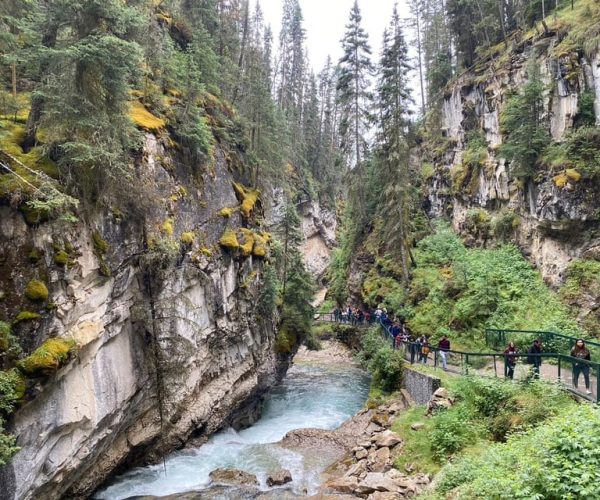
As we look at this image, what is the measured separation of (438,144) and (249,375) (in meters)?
26.3

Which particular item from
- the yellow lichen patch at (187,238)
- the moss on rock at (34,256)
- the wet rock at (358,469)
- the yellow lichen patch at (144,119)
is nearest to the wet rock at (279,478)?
the wet rock at (358,469)

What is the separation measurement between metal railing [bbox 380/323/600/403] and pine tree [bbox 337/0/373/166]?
17.6 m

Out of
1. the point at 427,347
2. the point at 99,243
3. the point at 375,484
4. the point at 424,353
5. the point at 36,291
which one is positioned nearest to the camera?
the point at 36,291

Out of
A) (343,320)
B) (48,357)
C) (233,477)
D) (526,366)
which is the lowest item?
(233,477)

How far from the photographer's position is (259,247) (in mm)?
22875

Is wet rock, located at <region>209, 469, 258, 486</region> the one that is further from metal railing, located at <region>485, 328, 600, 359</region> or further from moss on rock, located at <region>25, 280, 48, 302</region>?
metal railing, located at <region>485, 328, 600, 359</region>

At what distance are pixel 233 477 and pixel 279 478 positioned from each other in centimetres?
172

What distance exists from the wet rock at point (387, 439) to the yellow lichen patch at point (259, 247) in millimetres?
10829

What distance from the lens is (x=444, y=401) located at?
1486cm

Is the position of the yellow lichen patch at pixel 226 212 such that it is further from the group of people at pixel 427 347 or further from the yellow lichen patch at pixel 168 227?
the group of people at pixel 427 347

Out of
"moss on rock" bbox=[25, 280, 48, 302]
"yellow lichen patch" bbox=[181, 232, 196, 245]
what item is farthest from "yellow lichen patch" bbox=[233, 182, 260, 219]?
"moss on rock" bbox=[25, 280, 48, 302]

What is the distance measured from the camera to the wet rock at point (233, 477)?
14.7m

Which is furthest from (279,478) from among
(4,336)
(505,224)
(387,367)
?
(505,224)

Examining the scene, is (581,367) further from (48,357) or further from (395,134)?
(395,134)
